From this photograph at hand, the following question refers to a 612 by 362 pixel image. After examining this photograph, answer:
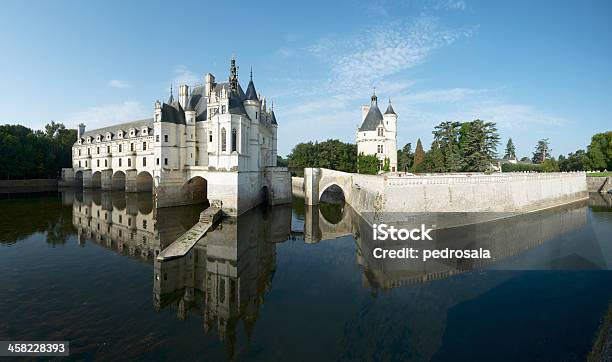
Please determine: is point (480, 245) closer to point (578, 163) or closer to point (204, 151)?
point (204, 151)

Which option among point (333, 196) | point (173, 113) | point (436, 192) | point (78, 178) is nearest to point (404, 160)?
point (333, 196)

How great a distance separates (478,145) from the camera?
128ft

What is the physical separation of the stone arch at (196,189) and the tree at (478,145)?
3397 centimetres

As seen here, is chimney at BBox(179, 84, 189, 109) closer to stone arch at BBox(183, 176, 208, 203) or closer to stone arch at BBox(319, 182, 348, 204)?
stone arch at BBox(183, 176, 208, 203)

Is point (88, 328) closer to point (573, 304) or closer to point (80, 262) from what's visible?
point (80, 262)

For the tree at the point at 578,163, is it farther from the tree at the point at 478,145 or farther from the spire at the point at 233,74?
the spire at the point at 233,74

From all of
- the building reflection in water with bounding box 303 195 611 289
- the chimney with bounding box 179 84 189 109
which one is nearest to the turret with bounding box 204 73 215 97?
the chimney with bounding box 179 84 189 109

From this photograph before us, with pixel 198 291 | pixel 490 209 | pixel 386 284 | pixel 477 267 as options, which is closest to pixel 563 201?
pixel 490 209

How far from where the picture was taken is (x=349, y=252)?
17031mm

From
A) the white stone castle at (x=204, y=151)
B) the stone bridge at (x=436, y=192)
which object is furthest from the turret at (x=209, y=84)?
the stone bridge at (x=436, y=192)

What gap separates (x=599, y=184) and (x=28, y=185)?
97.3 metres

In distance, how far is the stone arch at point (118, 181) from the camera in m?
43.3

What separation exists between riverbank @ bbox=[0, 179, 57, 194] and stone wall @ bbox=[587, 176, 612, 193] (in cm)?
9264

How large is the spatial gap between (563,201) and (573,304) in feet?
115
